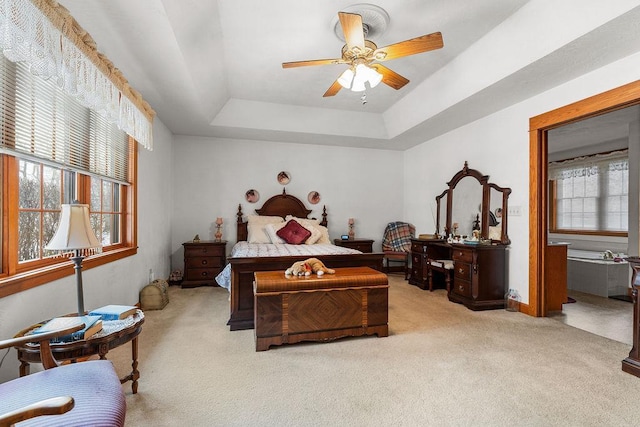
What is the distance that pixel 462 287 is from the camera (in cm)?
393

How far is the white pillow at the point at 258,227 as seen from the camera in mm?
4914

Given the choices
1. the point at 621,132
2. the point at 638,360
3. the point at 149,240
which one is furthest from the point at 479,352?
the point at 621,132

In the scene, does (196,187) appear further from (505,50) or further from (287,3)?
(505,50)

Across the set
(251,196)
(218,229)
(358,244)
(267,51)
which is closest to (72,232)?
(267,51)

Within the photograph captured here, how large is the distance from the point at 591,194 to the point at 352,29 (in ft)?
20.7

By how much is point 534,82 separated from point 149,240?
4.95 metres

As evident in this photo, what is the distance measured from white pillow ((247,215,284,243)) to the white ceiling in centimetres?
154

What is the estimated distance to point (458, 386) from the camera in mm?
2002

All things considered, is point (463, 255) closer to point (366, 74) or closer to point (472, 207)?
point (472, 207)

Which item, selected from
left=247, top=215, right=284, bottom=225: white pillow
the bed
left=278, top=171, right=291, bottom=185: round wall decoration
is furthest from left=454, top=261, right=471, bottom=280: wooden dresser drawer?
left=278, top=171, right=291, bottom=185: round wall decoration

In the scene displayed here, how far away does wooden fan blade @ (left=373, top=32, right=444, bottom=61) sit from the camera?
2219 millimetres

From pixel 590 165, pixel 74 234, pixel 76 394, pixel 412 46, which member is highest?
pixel 412 46

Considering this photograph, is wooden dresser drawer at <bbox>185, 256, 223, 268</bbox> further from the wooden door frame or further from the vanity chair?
the wooden door frame

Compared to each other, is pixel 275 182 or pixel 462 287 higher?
pixel 275 182
